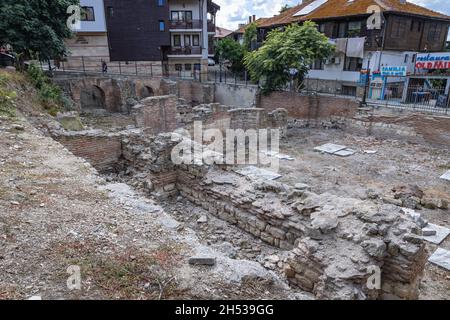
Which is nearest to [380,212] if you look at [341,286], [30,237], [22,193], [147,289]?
[341,286]

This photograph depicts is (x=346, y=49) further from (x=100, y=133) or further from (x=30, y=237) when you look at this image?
(x=30, y=237)

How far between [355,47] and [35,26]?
1953 centimetres

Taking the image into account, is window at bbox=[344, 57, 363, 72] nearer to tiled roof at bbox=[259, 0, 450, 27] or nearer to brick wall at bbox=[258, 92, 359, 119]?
tiled roof at bbox=[259, 0, 450, 27]

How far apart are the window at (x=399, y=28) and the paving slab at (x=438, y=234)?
17459 mm

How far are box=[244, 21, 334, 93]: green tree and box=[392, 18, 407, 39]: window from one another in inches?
237

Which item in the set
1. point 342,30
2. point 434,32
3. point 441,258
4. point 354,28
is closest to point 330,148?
point 441,258

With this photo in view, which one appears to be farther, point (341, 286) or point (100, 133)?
point (100, 133)

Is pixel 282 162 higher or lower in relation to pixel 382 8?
lower

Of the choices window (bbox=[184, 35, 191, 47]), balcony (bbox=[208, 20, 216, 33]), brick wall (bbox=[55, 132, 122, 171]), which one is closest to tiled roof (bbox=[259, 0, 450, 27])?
Answer: window (bbox=[184, 35, 191, 47])

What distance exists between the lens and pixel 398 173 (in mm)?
11016

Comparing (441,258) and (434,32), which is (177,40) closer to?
(434,32)
